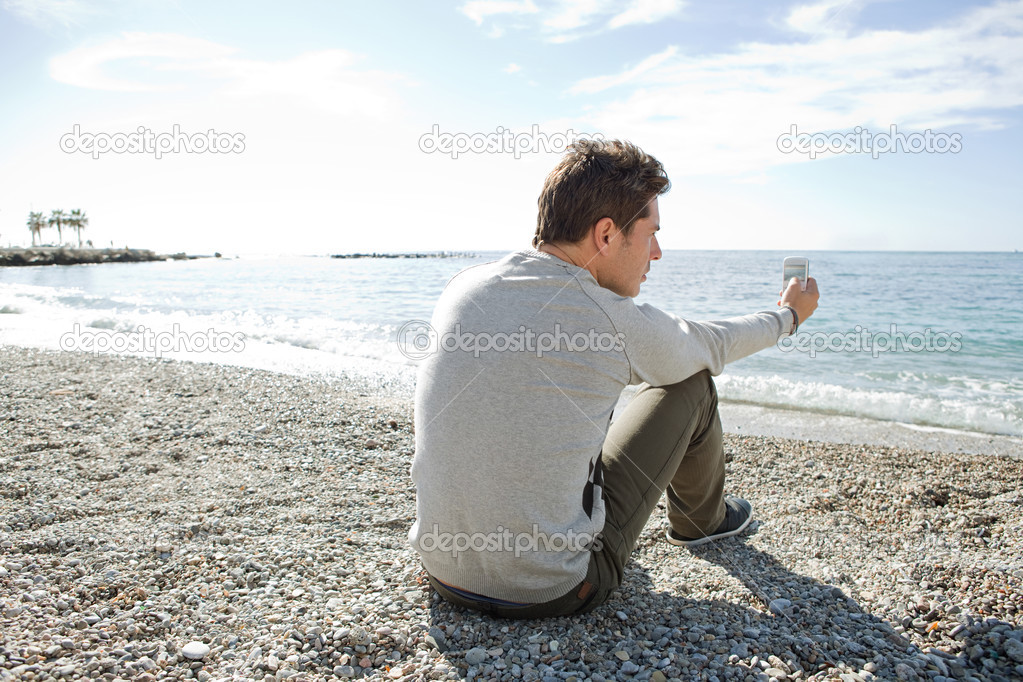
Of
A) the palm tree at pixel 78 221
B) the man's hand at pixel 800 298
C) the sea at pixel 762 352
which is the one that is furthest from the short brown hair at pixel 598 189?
the palm tree at pixel 78 221

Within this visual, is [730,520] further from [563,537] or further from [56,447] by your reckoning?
[56,447]

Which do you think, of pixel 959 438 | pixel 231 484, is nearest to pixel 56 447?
pixel 231 484

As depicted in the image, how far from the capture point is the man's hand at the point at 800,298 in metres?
2.63

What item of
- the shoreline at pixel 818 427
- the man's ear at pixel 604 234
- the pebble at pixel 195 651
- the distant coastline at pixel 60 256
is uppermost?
the distant coastline at pixel 60 256

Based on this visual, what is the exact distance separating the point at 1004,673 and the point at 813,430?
435 cm

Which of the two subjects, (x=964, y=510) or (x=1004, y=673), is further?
(x=964, y=510)

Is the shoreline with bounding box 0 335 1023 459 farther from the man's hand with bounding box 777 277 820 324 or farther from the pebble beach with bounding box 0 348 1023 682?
the man's hand with bounding box 777 277 820 324

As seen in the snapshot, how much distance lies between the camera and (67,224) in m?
90.8

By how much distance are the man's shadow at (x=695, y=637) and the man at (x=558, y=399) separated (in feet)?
0.29

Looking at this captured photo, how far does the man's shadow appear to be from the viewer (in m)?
1.99
